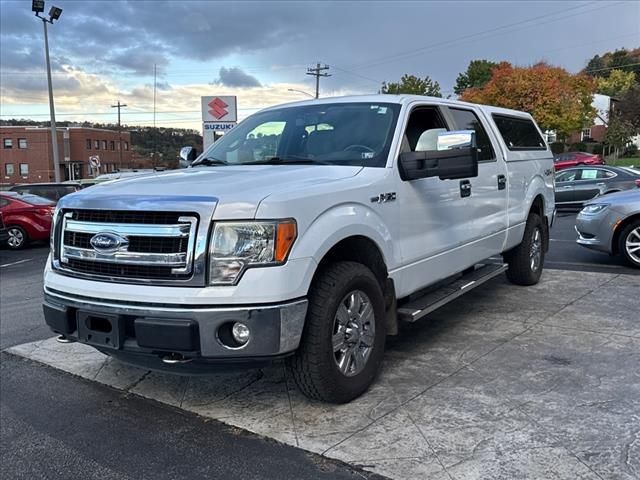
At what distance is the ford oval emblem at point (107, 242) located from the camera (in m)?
3.52

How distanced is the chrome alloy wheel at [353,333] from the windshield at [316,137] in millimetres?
1031

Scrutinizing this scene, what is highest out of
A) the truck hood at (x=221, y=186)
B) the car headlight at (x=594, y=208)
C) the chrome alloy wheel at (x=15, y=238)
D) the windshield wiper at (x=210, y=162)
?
the windshield wiper at (x=210, y=162)

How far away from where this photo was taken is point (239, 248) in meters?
3.29

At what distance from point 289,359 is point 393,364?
132cm

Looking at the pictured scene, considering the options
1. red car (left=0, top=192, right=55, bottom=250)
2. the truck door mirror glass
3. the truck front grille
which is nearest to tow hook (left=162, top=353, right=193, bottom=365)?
the truck front grille

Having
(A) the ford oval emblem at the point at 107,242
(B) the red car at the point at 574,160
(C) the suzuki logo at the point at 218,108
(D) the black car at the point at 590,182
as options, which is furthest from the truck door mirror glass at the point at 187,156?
(B) the red car at the point at 574,160

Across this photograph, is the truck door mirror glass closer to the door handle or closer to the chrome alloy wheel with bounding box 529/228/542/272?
the door handle

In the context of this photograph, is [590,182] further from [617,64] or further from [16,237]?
[617,64]

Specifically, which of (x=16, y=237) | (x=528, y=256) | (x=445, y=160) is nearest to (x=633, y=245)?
(x=528, y=256)

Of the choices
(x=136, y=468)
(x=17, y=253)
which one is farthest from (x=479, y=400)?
(x=17, y=253)

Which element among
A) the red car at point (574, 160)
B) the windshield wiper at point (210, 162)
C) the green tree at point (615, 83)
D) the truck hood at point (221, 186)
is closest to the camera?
the truck hood at point (221, 186)

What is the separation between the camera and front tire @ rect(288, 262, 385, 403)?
3547mm

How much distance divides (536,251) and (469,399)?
4.00 m

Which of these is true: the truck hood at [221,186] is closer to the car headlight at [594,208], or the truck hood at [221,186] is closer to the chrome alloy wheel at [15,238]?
the car headlight at [594,208]
